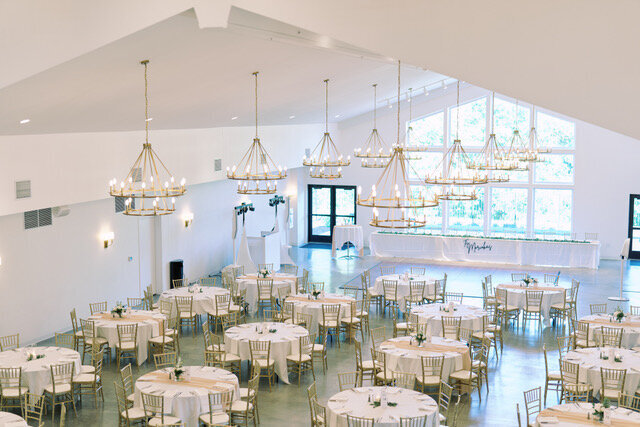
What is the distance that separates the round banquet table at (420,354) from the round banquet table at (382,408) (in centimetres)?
155

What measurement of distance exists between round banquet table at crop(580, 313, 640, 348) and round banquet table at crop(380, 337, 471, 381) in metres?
2.80

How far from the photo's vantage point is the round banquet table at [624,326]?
41.2 feet

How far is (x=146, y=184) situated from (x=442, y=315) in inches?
289

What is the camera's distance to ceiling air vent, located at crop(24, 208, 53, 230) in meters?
13.7

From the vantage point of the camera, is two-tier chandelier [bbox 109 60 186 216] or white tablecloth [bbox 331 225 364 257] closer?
two-tier chandelier [bbox 109 60 186 216]

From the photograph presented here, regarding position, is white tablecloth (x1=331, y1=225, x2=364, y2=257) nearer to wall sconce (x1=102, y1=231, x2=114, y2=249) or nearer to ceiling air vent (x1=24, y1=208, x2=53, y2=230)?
wall sconce (x1=102, y1=231, x2=114, y2=249)

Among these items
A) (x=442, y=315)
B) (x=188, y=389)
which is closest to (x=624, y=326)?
(x=442, y=315)

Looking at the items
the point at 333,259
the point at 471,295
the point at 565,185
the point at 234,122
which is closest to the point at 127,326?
the point at 234,122

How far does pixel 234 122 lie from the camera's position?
57.9ft

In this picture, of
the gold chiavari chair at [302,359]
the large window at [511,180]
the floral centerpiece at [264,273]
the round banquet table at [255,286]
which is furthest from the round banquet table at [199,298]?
the large window at [511,180]

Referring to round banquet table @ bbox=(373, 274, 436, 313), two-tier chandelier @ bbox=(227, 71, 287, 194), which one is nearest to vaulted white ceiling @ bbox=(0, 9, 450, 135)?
two-tier chandelier @ bbox=(227, 71, 287, 194)

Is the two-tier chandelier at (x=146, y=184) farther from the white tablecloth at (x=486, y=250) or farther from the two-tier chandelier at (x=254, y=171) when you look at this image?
the white tablecloth at (x=486, y=250)

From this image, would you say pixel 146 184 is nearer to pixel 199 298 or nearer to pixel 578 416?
pixel 199 298

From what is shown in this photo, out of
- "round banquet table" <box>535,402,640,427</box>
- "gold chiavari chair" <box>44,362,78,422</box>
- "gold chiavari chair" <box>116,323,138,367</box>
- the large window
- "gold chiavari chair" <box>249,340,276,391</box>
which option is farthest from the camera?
the large window
